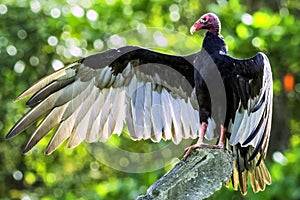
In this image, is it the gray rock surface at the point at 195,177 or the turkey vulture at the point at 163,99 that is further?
the turkey vulture at the point at 163,99

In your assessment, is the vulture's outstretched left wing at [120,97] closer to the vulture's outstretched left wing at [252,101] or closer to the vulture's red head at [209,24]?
the vulture's red head at [209,24]

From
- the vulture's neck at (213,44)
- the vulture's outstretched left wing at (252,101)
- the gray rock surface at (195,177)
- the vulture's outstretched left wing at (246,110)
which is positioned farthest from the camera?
the vulture's neck at (213,44)

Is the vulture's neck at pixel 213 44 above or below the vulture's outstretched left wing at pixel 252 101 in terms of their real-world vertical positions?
above

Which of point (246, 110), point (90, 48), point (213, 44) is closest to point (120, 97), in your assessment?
point (213, 44)

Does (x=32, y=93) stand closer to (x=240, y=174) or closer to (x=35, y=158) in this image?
(x=240, y=174)

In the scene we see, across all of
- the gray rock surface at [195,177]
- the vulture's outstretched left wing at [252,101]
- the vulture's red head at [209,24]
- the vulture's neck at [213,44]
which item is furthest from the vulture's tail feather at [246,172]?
the gray rock surface at [195,177]

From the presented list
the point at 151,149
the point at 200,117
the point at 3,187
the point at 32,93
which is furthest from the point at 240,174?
the point at 3,187

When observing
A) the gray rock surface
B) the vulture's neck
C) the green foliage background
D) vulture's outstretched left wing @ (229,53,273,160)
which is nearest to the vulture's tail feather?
vulture's outstretched left wing @ (229,53,273,160)

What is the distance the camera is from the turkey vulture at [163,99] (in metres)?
3.60

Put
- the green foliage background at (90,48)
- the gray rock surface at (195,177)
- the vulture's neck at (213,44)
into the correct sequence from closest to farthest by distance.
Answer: the gray rock surface at (195,177), the vulture's neck at (213,44), the green foliage background at (90,48)

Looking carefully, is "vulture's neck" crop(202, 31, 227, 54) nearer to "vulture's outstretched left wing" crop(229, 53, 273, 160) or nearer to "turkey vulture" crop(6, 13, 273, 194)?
"turkey vulture" crop(6, 13, 273, 194)

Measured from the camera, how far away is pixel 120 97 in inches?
162

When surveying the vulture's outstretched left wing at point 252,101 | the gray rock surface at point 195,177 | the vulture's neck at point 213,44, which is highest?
the vulture's neck at point 213,44

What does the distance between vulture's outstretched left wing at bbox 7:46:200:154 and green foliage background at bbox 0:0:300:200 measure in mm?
2198
